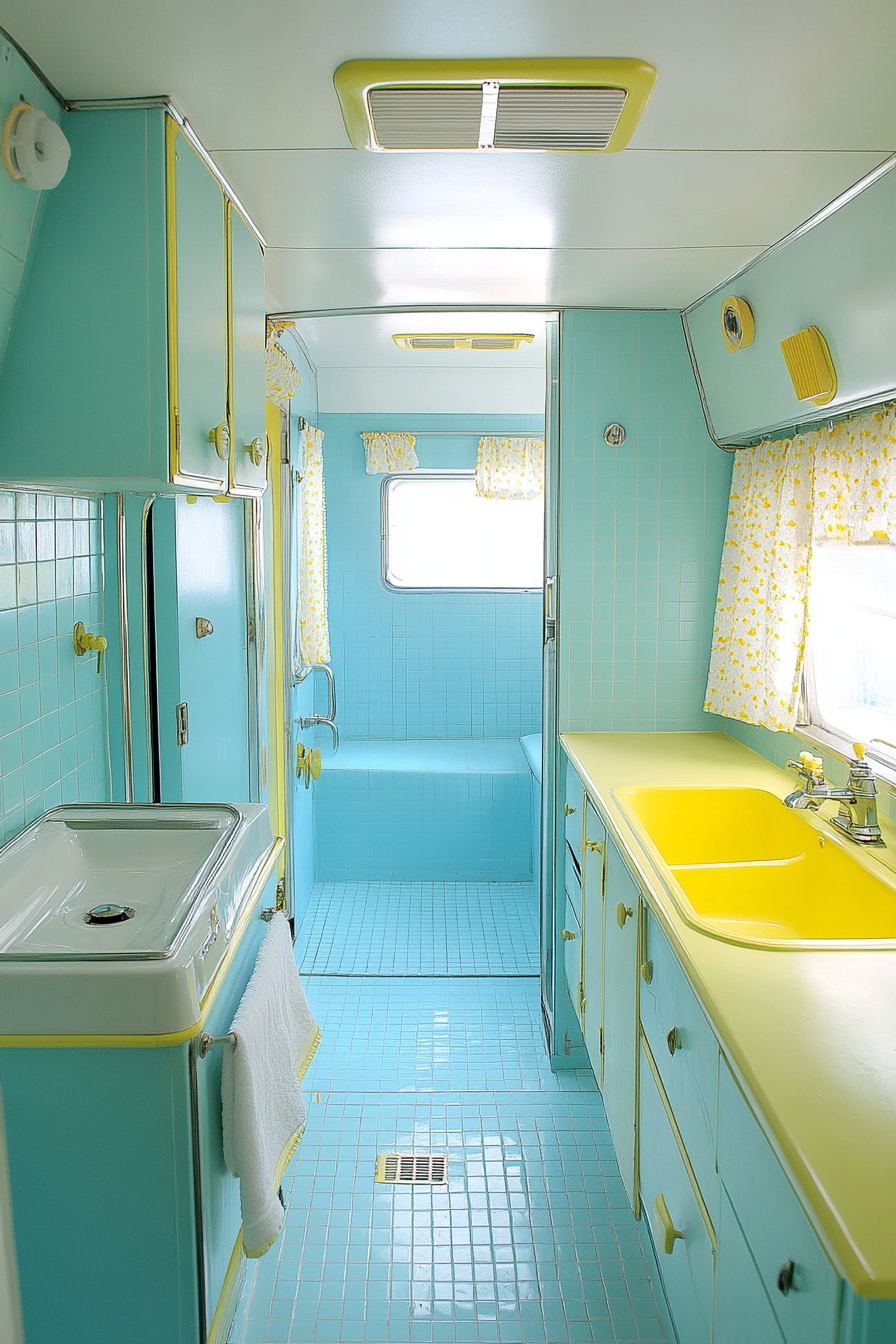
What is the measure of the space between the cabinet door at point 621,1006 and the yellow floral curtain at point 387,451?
126 inches

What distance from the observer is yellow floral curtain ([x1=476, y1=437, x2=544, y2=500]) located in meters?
5.13

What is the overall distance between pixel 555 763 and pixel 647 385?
1.22 m

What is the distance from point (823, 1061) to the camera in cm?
127

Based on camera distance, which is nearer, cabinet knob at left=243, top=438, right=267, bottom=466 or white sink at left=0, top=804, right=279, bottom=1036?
white sink at left=0, top=804, right=279, bottom=1036

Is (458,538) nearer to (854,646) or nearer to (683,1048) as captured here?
(854,646)

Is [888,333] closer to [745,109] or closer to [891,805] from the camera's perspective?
[745,109]

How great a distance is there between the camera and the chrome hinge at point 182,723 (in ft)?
8.24

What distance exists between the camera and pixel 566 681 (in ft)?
10.5

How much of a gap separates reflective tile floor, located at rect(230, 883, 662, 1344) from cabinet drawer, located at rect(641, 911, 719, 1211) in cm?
68

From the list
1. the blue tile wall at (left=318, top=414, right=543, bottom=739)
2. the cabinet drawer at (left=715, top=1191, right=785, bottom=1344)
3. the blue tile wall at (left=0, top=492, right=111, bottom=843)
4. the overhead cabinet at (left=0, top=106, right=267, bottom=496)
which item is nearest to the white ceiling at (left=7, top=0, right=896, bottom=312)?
the overhead cabinet at (left=0, top=106, right=267, bottom=496)

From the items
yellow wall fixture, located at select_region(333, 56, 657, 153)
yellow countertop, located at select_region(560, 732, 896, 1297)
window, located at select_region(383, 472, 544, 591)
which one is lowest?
yellow countertop, located at select_region(560, 732, 896, 1297)

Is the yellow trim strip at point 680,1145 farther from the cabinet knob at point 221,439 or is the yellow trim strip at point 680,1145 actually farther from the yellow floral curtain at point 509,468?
the yellow floral curtain at point 509,468

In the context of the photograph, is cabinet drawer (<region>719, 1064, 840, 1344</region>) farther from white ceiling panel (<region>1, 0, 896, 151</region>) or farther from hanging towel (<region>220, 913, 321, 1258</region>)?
white ceiling panel (<region>1, 0, 896, 151</region>)

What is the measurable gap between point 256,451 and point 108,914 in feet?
3.78
